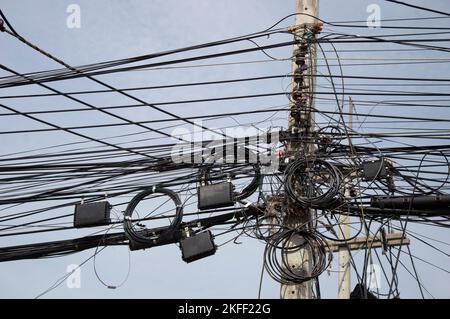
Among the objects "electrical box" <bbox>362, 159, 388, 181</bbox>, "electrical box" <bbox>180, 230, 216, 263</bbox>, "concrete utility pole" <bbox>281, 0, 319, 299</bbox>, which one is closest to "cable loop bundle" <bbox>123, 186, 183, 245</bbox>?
"electrical box" <bbox>180, 230, 216, 263</bbox>

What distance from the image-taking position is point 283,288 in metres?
8.55

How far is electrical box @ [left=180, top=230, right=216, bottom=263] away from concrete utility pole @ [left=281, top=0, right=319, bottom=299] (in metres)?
0.86

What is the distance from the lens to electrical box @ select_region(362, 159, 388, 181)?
28.6 feet

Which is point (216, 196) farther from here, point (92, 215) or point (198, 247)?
point (92, 215)

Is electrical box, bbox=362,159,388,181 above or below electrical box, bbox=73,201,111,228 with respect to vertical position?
above

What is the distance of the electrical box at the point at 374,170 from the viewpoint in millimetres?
8711

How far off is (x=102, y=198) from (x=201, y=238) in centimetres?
155

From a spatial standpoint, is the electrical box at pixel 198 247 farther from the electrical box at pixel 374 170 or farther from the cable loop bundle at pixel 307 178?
the electrical box at pixel 374 170

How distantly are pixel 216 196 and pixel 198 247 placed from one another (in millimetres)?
626

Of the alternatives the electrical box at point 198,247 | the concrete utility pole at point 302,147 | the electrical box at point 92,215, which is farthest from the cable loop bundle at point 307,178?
the electrical box at point 92,215

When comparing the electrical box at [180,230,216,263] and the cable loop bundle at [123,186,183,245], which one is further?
the cable loop bundle at [123,186,183,245]

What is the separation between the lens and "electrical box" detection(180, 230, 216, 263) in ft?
28.3

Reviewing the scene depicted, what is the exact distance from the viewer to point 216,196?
28.7 ft

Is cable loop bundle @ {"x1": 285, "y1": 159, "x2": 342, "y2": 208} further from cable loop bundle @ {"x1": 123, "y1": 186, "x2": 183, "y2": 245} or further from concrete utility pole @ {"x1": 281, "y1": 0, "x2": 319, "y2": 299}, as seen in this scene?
cable loop bundle @ {"x1": 123, "y1": 186, "x2": 183, "y2": 245}
